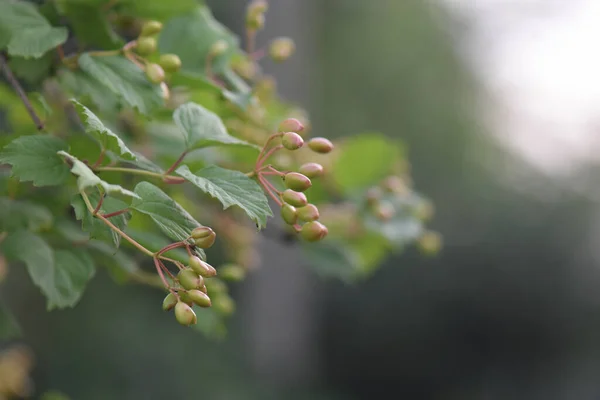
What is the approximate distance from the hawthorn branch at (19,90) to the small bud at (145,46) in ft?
0.42

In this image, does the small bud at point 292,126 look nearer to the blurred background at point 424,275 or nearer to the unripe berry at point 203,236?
the unripe berry at point 203,236

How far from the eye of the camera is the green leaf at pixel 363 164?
1.06m

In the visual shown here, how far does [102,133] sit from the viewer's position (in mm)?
555

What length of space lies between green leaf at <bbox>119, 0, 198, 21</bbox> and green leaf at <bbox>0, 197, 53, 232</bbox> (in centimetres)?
26

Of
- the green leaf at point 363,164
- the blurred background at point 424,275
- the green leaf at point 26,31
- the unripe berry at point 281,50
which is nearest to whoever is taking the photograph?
the green leaf at point 26,31

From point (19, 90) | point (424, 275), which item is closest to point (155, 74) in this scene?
point (19, 90)

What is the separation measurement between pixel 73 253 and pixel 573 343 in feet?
21.3

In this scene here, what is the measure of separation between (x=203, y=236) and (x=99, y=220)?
3.5 inches

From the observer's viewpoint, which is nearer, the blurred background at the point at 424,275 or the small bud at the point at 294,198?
the small bud at the point at 294,198

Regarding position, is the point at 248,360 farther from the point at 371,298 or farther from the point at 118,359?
the point at 371,298

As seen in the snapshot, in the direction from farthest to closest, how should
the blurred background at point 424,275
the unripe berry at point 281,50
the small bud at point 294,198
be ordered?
the blurred background at point 424,275, the unripe berry at point 281,50, the small bud at point 294,198

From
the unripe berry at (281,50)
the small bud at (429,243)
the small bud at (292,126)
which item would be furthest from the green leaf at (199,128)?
the small bud at (429,243)

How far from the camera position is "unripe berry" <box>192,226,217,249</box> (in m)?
0.53

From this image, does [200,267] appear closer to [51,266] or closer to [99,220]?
[99,220]
